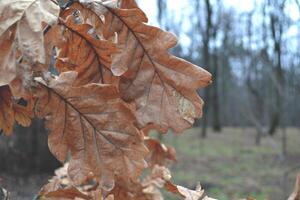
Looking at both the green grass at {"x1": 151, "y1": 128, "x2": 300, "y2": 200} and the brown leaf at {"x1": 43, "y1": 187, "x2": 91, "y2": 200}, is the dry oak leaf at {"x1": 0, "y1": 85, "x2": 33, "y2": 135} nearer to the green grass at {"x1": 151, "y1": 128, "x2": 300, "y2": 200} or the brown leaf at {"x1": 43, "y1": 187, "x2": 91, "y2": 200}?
the brown leaf at {"x1": 43, "y1": 187, "x2": 91, "y2": 200}

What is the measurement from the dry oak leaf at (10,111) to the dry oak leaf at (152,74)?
0.17 metres

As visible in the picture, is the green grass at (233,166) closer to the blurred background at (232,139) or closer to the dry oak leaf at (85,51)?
the blurred background at (232,139)

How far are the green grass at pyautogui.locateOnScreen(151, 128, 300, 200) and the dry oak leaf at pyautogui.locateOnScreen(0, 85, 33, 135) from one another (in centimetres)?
491

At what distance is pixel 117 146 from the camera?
663 mm

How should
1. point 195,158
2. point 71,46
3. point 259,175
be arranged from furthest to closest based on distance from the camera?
point 195,158 < point 259,175 < point 71,46

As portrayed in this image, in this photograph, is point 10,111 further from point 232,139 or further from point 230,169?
point 232,139

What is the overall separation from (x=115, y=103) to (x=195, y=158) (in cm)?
Answer: 1184

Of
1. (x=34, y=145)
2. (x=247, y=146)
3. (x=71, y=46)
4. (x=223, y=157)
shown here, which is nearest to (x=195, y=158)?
(x=223, y=157)

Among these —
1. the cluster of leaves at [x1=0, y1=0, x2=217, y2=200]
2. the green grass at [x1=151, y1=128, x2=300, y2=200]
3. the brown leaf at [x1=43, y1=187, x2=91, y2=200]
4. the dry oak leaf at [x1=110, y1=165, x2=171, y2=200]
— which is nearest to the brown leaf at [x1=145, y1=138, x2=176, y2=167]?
the dry oak leaf at [x1=110, y1=165, x2=171, y2=200]

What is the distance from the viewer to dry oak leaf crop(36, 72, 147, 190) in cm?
66

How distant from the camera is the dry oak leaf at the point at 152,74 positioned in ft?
2.25

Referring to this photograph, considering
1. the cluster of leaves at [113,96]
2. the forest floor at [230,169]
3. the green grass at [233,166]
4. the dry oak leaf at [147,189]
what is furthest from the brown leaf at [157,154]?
the green grass at [233,166]

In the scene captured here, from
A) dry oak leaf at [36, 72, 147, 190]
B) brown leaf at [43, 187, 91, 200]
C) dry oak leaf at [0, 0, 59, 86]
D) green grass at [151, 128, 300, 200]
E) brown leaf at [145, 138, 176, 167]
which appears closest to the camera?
dry oak leaf at [0, 0, 59, 86]

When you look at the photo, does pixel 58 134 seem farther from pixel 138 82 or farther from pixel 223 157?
pixel 223 157
